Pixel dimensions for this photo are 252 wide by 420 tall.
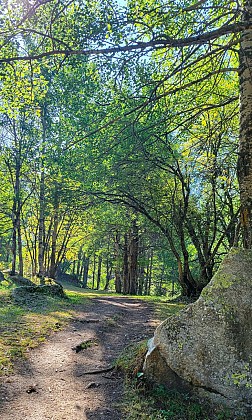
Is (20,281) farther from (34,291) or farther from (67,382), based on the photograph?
(67,382)

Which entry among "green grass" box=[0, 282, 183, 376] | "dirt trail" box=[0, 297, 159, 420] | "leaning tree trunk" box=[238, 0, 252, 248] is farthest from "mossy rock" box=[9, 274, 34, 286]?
"leaning tree trunk" box=[238, 0, 252, 248]

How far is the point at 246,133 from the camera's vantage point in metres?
4.90

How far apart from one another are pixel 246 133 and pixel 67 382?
4462 mm

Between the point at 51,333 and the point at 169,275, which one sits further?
the point at 169,275

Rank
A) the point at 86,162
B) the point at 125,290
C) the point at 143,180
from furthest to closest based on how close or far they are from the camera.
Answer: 1. the point at 125,290
2. the point at 143,180
3. the point at 86,162

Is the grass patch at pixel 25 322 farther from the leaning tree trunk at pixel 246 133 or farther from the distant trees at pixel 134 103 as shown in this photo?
the leaning tree trunk at pixel 246 133

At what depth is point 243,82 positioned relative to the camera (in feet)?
16.8

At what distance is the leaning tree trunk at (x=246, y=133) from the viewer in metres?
4.66

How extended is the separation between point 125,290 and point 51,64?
19.0m

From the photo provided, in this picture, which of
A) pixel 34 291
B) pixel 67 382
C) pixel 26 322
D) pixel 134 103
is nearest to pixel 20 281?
pixel 34 291

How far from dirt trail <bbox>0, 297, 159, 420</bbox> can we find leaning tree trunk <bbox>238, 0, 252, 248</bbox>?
9.33ft

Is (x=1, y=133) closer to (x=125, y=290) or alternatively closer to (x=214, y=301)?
(x=125, y=290)

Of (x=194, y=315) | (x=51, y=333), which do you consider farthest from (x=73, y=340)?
(x=194, y=315)

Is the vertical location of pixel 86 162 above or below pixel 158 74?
below
